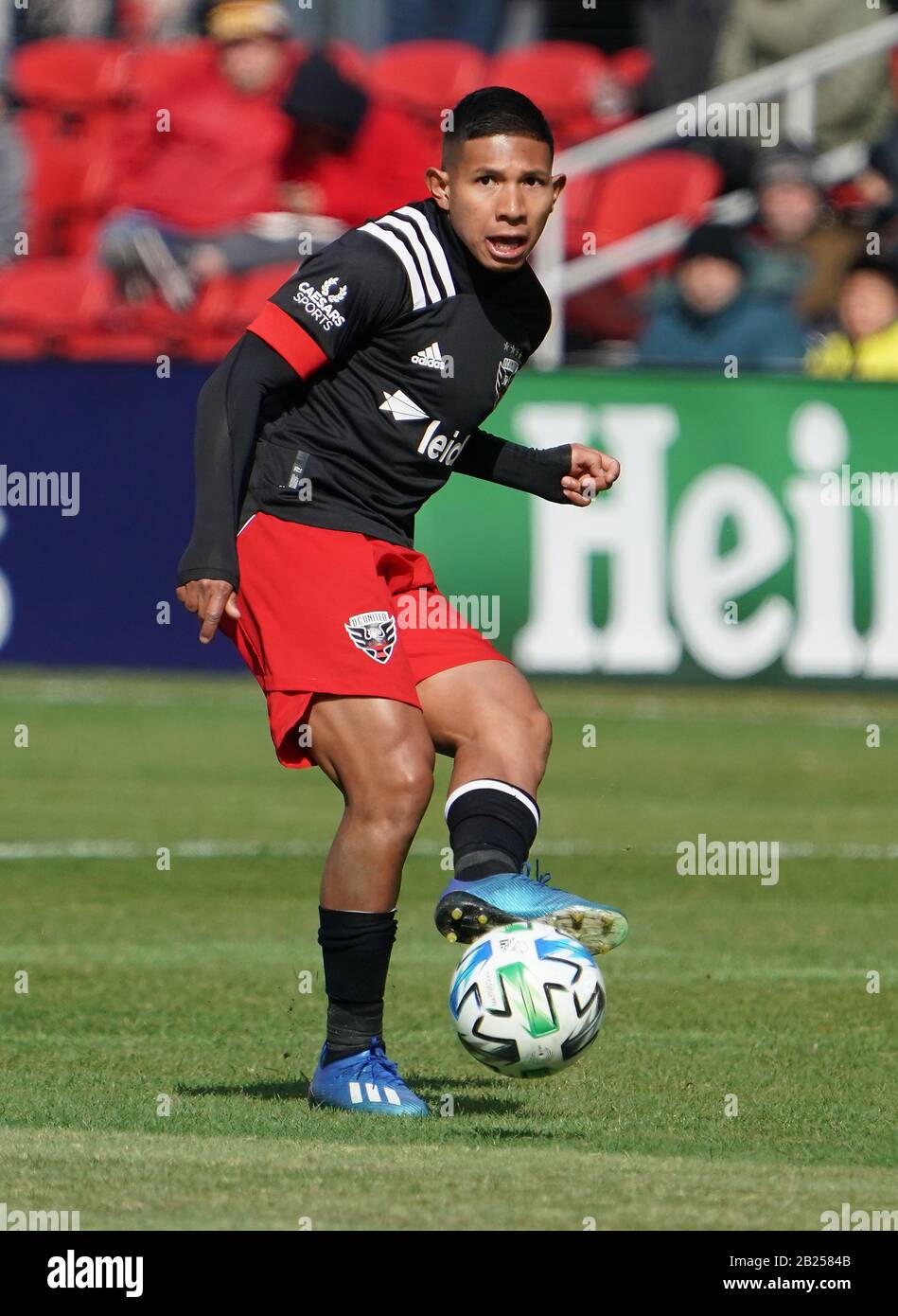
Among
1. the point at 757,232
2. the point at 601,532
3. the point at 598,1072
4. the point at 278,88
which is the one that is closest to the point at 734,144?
the point at 757,232

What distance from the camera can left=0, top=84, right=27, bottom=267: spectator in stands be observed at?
20.1 meters

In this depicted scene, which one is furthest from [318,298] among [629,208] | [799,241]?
[629,208]

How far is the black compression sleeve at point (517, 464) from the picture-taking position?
6477 millimetres

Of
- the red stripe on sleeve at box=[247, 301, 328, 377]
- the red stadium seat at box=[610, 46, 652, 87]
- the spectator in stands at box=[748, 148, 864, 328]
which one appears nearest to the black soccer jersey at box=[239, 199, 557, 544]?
the red stripe on sleeve at box=[247, 301, 328, 377]

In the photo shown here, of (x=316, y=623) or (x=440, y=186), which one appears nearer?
(x=316, y=623)

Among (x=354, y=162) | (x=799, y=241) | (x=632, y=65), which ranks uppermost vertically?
(x=632, y=65)

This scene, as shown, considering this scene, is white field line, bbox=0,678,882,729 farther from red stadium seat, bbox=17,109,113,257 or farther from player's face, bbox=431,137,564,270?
player's face, bbox=431,137,564,270

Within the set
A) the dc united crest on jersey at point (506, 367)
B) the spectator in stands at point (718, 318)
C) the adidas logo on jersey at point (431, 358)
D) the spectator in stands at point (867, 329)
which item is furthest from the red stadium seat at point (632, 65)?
the adidas logo on jersey at point (431, 358)

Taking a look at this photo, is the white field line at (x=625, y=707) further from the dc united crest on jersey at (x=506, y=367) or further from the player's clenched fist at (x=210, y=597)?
the player's clenched fist at (x=210, y=597)

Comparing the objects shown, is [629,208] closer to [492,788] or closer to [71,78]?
[71,78]

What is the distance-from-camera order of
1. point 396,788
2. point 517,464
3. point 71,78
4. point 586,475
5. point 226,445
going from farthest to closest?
1. point 71,78
2. point 517,464
3. point 586,475
4. point 396,788
5. point 226,445

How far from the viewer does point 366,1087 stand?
5.88m

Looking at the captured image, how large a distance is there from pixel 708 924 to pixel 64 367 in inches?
335

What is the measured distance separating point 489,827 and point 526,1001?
20.7 inches
